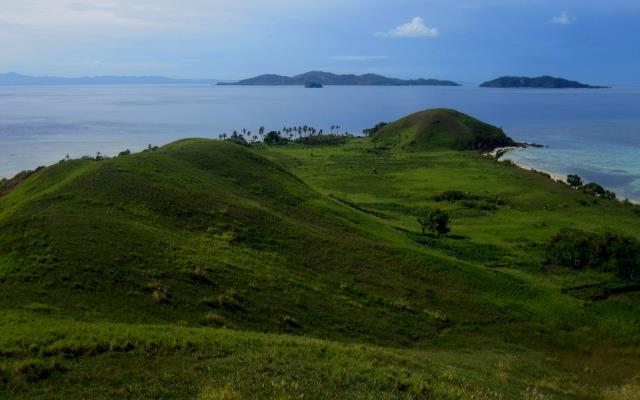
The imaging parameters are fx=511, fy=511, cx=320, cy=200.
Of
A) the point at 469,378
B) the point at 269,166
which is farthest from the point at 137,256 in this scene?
the point at 269,166

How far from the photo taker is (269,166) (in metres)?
74.9

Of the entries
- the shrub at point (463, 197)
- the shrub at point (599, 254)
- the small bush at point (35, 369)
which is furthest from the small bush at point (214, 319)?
the shrub at point (463, 197)

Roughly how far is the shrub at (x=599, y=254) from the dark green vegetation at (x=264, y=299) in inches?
37.7

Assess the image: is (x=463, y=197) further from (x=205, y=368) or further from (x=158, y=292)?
(x=205, y=368)

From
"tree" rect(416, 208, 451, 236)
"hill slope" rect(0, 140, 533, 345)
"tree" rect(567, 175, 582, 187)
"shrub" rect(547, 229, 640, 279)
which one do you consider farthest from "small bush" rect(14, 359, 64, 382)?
"tree" rect(567, 175, 582, 187)

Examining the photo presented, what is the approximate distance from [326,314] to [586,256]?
39260 millimetres

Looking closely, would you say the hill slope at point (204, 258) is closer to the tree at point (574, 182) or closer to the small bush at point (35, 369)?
the small bush at point (35, 369)

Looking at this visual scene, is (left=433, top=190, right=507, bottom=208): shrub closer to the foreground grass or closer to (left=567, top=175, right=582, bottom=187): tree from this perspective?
(left=567, top=175, right=582, bottom=187): tree

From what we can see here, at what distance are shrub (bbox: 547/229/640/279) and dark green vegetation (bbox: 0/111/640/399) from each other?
957mm

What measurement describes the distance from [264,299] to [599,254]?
42905mm

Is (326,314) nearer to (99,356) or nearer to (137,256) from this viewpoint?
(137,256)

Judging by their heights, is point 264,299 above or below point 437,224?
below

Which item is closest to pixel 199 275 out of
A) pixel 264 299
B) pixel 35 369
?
pixel 264 299

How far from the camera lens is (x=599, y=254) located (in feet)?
188
